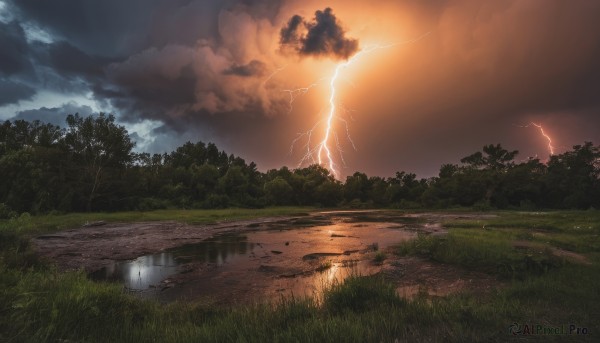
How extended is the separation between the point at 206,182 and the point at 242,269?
80.9 m

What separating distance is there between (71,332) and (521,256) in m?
15.5

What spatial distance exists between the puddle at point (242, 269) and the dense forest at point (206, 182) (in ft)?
82.0

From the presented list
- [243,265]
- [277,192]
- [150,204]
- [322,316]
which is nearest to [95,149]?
[150,204]

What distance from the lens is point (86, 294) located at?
25.2 ft

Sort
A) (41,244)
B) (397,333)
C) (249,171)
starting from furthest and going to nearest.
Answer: (249,171), (41,244), (397,333)

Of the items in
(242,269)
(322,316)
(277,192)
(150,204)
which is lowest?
(242,269)

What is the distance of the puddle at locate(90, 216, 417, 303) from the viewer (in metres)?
12.7

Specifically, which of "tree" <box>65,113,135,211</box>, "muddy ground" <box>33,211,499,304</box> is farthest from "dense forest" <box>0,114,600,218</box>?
"muddy ground" <box>33,211,499,304</box>

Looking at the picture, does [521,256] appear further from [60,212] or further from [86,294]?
[60,212]

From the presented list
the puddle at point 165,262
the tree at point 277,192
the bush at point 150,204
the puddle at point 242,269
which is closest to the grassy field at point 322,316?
the puddle at point 242,269

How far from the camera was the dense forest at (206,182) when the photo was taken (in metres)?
57.1

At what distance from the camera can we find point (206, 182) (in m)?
93.8

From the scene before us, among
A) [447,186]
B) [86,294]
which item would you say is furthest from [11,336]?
[447,186]

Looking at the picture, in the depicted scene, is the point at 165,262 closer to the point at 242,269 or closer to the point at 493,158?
the point at 242,269
